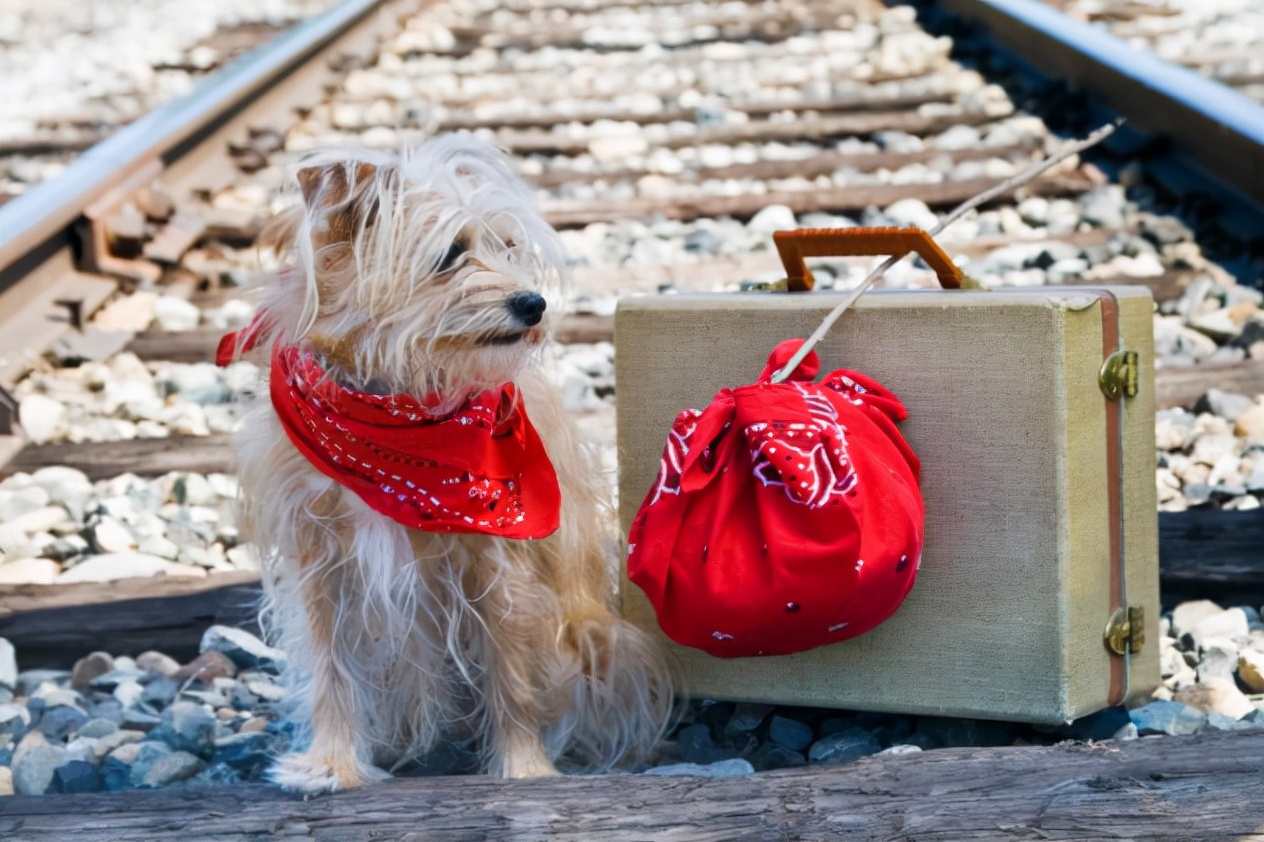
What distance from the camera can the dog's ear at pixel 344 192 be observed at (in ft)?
8.42

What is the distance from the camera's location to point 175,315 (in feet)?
17.0

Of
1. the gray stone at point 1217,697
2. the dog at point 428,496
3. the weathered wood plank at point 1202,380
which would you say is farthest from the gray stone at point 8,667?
the weathered wood plank at point 1202,380

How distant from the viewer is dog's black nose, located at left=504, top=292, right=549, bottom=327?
2525 mm

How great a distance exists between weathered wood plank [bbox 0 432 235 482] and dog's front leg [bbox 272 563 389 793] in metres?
1.40

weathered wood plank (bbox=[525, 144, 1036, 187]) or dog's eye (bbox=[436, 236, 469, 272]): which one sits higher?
weathered wood plank (bbox=[525, 144, 1036, 187])

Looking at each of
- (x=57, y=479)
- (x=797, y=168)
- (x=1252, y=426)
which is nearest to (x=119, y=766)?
(x=57, y=479)

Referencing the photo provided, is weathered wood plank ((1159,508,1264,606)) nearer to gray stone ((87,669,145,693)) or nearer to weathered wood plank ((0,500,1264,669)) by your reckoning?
weathered wood plank ((0,500,1264,669))

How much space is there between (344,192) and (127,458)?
197 cm

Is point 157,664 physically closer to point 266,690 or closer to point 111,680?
point 111,680

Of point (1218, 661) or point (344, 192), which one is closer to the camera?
point (344, 192)

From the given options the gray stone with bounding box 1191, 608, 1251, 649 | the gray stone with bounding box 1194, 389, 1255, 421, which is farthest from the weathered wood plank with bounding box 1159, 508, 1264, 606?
the gray stone with bounding box 1194, 389, 1255, 421

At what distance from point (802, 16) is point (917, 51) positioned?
41.5 inches

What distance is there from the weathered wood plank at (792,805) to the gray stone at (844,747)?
0.52 m

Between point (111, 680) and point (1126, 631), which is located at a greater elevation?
point (1126, 631)
